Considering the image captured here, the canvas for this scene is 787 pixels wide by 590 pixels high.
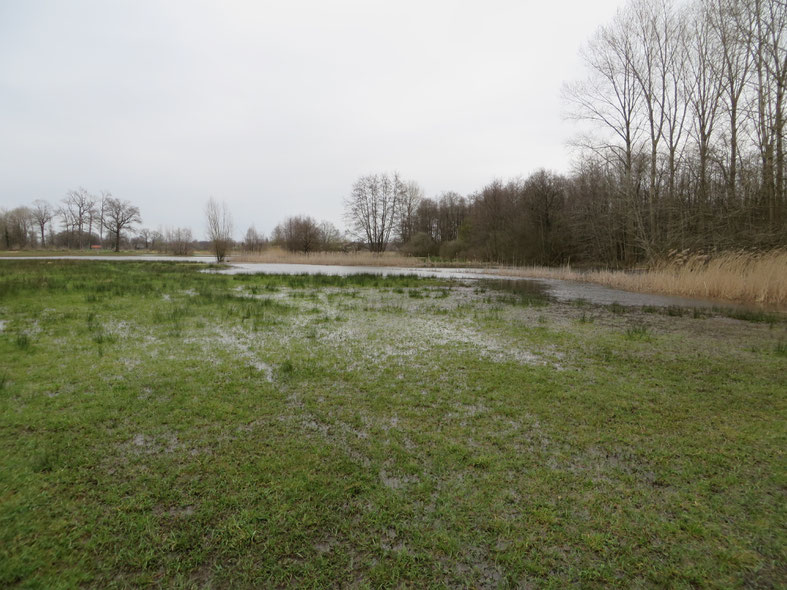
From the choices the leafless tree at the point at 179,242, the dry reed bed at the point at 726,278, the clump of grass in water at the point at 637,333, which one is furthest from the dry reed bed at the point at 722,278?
the leafless tree at the point at 179,242

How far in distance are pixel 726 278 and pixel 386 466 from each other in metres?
14.6

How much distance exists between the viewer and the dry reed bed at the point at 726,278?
34.9 feet

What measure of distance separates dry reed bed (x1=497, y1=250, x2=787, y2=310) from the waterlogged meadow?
26.8 ft

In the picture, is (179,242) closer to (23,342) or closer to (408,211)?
(408,211)

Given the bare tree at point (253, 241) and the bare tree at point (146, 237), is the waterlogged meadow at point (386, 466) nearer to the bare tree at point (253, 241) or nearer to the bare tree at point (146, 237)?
the bare tree at point (253, 241)

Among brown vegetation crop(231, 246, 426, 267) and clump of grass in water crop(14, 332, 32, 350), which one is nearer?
clump of grass in water crop(14, 332, 32, 350)

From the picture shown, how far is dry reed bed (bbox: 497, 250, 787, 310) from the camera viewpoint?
10.6 metres

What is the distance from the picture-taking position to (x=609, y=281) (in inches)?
692

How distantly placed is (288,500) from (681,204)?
21.7 metres

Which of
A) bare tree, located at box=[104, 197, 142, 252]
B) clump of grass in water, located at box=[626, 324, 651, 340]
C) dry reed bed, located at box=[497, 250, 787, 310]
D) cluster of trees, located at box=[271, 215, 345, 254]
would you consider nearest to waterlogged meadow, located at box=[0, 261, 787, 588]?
clump of grass in water, located at box=[626, 324, 651, 340]

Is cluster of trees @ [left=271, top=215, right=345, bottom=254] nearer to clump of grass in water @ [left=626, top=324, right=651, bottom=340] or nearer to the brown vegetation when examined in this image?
the brown vegetation

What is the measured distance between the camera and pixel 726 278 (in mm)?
11727

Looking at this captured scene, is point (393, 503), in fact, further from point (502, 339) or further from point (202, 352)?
point (502, 339)

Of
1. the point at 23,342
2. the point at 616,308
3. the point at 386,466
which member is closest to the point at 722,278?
the point at 616,308
